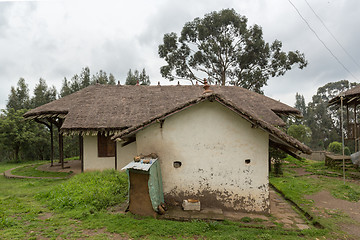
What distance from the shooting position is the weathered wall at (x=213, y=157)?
5805 mm

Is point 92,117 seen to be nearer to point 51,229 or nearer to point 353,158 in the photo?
point 51,229

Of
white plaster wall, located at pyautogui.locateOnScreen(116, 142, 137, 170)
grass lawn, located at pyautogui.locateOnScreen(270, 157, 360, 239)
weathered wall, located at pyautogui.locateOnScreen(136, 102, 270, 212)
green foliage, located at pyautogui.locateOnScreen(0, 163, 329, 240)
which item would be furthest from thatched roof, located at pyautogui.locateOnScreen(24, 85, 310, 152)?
green foliage, located at pyautogui.locateOnScreen(0, 163, 329, 240)

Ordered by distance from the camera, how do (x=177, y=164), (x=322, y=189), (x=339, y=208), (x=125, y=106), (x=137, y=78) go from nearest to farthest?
1. (x=177, y=164)
2. (x=339, y=208)
3. (x=322, y=189)
4. (x=125, y=106)
5. (x=137, y=78)

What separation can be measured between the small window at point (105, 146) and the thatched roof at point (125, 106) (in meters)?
1.04

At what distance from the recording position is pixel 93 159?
1088cm

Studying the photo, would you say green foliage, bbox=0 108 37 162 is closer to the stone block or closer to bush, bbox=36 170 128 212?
bush, bbox=36 170 128 212

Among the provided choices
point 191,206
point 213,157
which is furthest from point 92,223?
point 213,157

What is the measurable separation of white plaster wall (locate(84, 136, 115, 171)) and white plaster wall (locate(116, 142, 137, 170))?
0.42m

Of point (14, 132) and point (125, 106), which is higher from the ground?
point (125, 106)

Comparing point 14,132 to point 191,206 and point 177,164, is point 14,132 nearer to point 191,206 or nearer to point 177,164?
point 177,164

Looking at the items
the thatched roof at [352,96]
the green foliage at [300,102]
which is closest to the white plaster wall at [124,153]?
the thatched roof at [352,96]

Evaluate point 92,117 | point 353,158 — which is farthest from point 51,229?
point 353,158

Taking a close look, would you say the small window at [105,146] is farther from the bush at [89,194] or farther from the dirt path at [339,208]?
the dirt path at [339,208]

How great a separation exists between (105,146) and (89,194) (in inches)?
193
